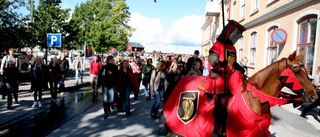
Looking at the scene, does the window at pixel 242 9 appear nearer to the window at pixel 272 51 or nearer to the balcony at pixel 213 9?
the window at pixel 272 51

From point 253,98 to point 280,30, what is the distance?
9341 millimetres

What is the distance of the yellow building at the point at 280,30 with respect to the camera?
30.4ft

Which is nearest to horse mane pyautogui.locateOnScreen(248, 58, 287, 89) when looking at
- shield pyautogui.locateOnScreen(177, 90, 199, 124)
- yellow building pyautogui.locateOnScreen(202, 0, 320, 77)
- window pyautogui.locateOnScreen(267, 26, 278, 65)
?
shield pyautogui.locateOnScreen(177, 90, 199, 124)

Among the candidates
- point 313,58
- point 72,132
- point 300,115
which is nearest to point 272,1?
point 313,58

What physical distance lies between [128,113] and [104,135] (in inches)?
72.7

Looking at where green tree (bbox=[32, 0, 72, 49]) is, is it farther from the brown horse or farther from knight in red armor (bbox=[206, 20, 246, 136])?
the brown horse

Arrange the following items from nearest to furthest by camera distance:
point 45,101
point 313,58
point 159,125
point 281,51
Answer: point 159,125
point 45,101
point 313,58
point 281,51

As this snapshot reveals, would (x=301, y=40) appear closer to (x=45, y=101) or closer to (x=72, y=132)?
(x=72, y=132)

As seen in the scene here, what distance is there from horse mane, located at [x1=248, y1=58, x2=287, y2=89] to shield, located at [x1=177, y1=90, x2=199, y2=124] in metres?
0.96

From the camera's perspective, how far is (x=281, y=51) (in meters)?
11.5

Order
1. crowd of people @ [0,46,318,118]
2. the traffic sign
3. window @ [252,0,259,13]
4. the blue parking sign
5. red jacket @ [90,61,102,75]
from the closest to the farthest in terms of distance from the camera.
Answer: crowd of people @ [0,46,318,118]
the blue parking sign
red jacket @ [90,61,102,75]
the traffic sign
window @ [252,0,259,13]

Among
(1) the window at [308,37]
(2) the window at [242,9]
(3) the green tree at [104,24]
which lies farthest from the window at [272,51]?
(3) the green tree at [104,24]

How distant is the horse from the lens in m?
3.15

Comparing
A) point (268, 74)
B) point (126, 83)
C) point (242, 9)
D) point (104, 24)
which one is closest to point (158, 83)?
point (126, 83)
